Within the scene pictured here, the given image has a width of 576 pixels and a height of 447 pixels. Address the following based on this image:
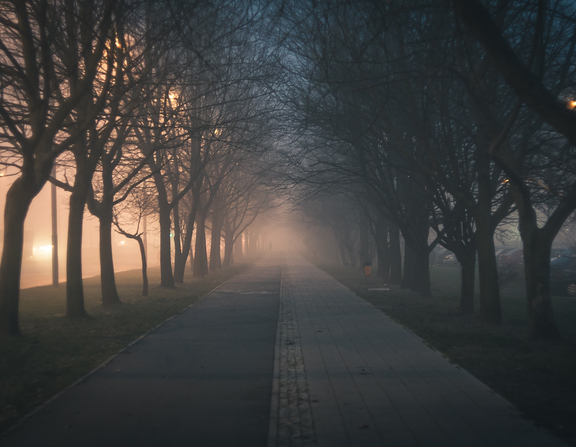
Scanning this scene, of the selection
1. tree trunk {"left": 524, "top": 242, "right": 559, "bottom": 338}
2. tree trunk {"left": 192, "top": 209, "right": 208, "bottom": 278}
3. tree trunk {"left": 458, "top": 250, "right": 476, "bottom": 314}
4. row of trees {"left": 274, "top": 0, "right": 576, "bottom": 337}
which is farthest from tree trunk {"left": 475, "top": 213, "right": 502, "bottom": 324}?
tree trunk {"left": 192, "top": 209, "right": 208, "bottom": 278}

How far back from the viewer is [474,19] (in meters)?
5.62

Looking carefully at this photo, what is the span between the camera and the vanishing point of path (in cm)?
432

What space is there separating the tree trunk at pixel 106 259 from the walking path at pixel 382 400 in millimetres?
7628

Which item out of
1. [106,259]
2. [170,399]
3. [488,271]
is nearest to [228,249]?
[106,259]

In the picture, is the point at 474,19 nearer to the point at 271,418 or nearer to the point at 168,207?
the point at 271,418

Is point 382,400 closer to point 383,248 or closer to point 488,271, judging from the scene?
point 488,271

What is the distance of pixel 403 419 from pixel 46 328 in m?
8.64

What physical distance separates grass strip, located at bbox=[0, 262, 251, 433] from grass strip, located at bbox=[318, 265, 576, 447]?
5238 millimetres

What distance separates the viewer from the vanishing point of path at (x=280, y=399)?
4.32 m

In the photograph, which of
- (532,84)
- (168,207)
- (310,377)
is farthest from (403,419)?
(168,207)

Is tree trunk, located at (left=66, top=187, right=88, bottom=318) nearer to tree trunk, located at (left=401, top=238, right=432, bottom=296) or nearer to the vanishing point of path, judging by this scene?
the vanishing point of path

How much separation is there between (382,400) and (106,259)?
11.4 metres

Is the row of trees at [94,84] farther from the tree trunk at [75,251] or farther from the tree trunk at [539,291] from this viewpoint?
the tree trunk at [539,291]

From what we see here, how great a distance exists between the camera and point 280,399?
5.41 m
